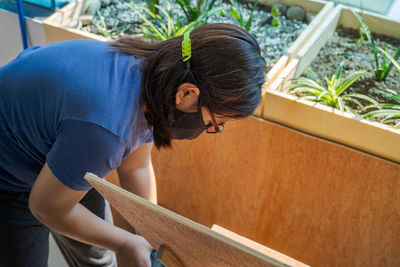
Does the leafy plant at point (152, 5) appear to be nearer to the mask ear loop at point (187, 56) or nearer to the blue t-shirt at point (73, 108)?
the blue t-shirt at point (73, 108)

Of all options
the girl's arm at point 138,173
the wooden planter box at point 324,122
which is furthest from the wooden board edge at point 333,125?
the girl's arm at point 138,173

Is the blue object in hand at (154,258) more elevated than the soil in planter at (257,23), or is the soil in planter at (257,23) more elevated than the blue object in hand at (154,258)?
the soil in planter at (257,23)

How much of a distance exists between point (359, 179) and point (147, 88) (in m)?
0.79

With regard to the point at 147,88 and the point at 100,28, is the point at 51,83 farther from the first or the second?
the point at 100,28

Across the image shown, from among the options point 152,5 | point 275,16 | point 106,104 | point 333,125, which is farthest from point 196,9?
point 106,104

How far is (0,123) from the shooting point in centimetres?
86

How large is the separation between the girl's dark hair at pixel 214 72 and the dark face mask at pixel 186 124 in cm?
4

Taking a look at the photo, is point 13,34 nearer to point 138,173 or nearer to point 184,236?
point 138,173

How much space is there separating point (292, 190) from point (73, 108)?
0.91 metres

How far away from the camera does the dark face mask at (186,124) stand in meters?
0.87

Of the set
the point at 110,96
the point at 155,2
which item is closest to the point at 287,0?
the point at 155,2

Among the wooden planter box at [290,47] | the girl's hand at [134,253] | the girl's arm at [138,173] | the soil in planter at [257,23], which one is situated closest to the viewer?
the girl's hand at [134,253]

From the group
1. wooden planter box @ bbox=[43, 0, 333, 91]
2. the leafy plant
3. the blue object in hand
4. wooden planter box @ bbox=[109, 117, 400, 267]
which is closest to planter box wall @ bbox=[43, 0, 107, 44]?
wooden planter box @ bbox=[43, 0, 333, 91]

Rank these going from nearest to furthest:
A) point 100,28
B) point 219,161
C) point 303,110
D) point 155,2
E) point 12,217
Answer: point 12,217 < point 303,110 < point 219,161 < point 100,28 < point 155,2
